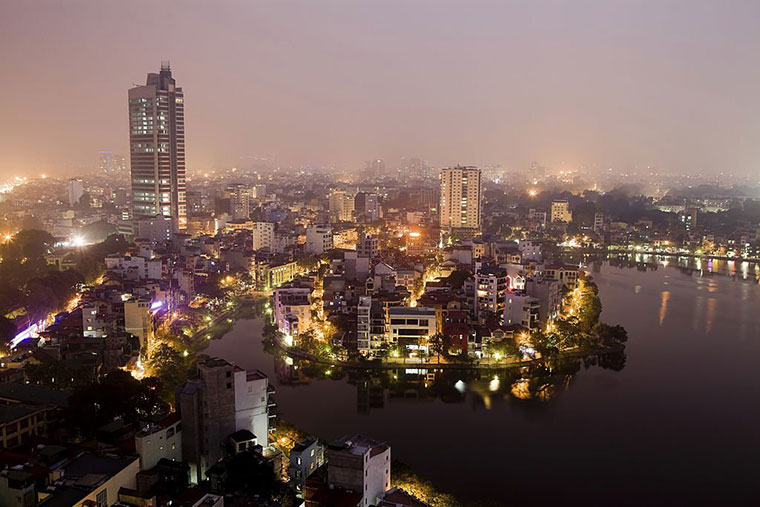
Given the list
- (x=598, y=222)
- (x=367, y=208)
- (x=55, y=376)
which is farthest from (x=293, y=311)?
(x=598, y=222)

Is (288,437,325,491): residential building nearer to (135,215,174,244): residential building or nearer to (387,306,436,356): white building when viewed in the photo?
(387,306,436,356): white building

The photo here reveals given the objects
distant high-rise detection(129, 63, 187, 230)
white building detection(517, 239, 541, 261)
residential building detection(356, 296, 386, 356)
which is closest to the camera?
residential building detection(356, 296, 386, 356)

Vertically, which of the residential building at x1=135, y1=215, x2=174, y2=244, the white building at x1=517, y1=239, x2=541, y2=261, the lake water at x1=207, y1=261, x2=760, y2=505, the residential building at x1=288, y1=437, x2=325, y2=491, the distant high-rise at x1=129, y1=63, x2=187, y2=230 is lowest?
the lake water at x1=207, y1=261, x2=760, y2=505

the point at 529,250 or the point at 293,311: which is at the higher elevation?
the point at 529,250

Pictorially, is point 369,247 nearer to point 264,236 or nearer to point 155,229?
point 264,236

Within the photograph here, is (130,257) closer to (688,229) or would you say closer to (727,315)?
(727,315)

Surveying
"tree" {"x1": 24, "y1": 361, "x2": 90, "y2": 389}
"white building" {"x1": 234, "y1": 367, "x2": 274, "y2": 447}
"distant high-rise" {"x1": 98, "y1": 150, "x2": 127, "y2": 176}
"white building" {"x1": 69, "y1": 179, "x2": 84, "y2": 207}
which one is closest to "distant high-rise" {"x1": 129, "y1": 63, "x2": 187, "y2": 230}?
"white building" {"x1": 69, "y1": 179, "x2": 84, "y2": 207}

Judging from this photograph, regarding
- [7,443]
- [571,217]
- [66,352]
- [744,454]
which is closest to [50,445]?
[7,443]
